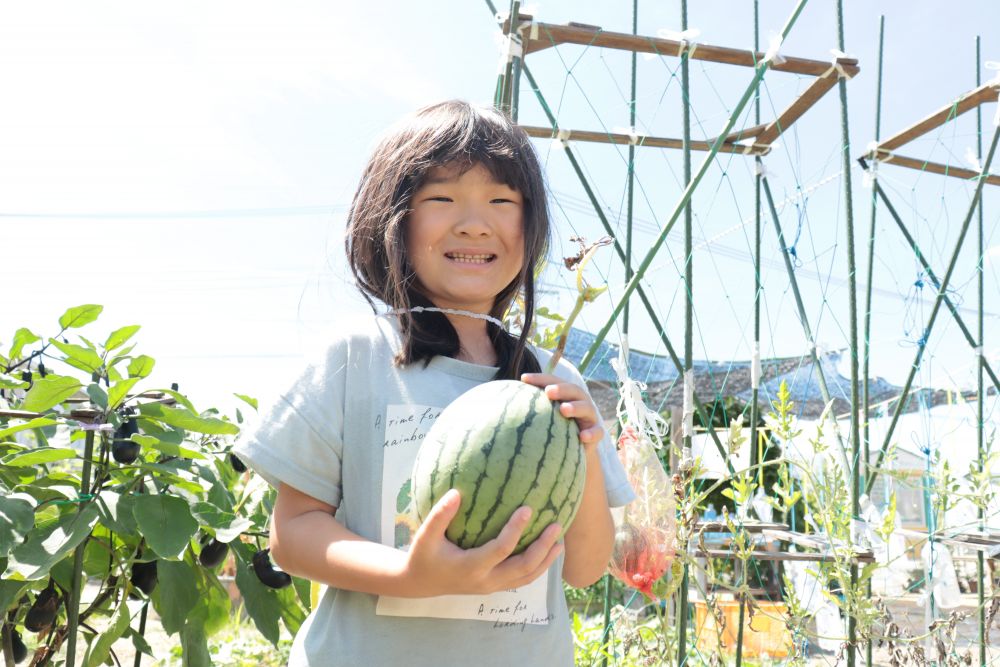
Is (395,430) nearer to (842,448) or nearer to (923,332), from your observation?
(842,448)

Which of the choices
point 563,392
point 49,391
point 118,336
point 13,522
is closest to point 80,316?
point 118,336

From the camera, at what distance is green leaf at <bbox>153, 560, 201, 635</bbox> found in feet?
6.82

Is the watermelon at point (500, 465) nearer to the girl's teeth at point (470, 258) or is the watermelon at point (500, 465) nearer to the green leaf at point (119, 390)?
the girl's teeth at point (470, 258)

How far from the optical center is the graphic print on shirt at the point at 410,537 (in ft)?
3.62

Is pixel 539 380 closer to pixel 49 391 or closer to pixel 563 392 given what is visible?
A: pixel 563 392

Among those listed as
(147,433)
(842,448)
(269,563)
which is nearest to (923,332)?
(842,448)

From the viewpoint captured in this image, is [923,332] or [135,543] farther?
[923,332]

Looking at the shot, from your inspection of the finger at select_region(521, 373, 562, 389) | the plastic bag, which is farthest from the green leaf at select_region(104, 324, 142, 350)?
the finger at select_region(521, 373, 562, 389)

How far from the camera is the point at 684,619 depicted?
7.38 feet

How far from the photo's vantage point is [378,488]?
117 cm

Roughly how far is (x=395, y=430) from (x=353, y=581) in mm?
234

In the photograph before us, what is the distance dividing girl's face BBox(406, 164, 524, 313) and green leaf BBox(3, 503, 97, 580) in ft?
3.52

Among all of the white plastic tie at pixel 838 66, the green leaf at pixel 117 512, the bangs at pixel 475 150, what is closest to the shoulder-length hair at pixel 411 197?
the bangs at pixel 475 150

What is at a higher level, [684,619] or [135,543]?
[135,543]
